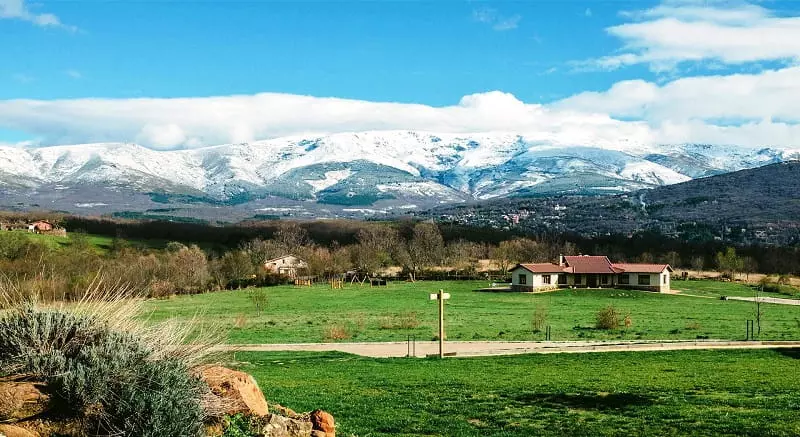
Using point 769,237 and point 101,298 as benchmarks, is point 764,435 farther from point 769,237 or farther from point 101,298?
point 769,237

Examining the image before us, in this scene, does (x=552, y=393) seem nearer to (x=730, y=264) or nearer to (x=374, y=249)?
(x=730, y=264)

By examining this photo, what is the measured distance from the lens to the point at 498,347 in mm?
33719

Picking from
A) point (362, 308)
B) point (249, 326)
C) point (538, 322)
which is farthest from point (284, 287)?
point (538, 322)

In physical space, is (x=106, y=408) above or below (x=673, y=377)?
above

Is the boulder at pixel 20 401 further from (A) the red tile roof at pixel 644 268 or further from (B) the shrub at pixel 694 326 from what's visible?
(A) the red tile roof at pixel 644 268

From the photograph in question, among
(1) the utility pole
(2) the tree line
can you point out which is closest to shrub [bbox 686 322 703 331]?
(1) the utility pole

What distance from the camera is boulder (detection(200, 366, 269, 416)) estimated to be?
11.3 m

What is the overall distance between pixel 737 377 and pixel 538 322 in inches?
874

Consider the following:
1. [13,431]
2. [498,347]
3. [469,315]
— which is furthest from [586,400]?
[469,315]

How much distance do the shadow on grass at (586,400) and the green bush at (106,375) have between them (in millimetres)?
9398

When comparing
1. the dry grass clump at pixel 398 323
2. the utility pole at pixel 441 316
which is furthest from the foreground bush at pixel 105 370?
the dry grass clump at pixel 398 323

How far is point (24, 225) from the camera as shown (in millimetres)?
136250

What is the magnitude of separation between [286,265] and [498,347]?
3379 inches

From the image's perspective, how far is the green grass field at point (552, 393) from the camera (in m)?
14.2
